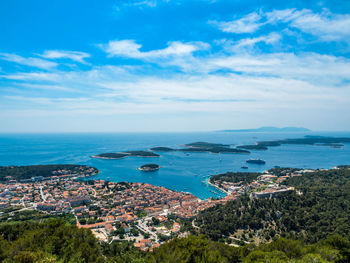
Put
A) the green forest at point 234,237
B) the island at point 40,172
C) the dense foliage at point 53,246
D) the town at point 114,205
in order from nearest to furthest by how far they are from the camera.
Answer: the dense foliage at point 53,246 → the green forest at point 234,237 → the town at point 114,205 → the island at point 40,172

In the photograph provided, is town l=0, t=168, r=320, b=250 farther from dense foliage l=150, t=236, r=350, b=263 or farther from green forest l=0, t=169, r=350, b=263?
dense foliage l=150, t=236, r=350, b=263

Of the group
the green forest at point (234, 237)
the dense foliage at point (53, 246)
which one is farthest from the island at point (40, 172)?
the dense foliage at point (53, 246)

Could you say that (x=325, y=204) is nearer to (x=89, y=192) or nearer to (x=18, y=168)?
(x=89, y=192)

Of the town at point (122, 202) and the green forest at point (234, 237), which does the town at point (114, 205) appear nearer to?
the town at point (122, 202)

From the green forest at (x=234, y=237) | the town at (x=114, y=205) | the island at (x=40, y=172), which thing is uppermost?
the green forest at (x=234, y=237)

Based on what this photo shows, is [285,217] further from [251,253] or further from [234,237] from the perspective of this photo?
[251,253]

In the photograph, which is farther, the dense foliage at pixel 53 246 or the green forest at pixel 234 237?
the green forest at pixel 234 237

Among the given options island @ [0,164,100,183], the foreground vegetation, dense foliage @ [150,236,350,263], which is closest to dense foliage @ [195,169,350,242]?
the foreground vegetation
